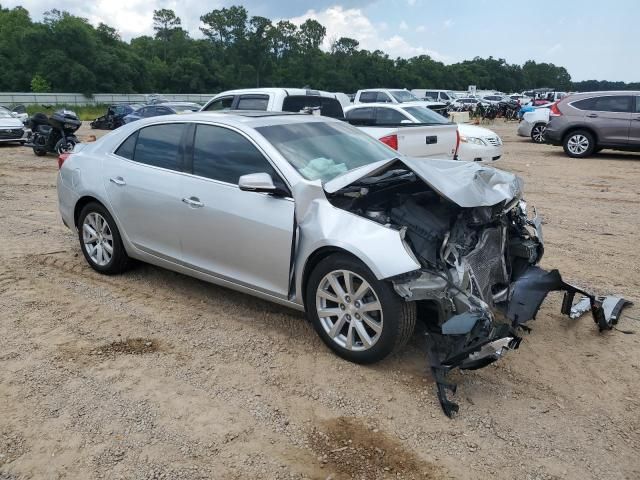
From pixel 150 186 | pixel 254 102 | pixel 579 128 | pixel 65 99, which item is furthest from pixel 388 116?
pixel 65 99

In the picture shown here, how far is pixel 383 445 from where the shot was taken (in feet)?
9.25

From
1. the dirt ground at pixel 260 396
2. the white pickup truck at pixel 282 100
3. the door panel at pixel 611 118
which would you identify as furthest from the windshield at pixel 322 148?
the door panel at pixel 611 118

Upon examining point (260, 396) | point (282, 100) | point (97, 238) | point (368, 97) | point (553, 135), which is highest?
point (368, 97)

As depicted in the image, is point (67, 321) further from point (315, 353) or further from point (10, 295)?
point (315, 353)

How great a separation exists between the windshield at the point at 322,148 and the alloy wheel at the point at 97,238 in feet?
6.43

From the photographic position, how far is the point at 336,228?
3.43m

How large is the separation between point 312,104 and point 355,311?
19.8ft

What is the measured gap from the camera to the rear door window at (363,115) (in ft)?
34.9

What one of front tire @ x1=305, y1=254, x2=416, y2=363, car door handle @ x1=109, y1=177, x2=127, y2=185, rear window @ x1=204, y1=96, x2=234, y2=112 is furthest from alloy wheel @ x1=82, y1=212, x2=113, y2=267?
rear window @ x1=204, y1=96, x2=234, y2=112

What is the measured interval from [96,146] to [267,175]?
2.38 meters

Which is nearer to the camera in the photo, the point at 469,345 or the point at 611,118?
the point at 469,345

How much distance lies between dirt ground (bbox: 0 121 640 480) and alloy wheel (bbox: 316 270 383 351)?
0.20m

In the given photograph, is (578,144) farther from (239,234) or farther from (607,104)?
(239,234)

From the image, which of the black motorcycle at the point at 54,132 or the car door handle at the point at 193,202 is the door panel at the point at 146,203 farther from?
the black motorcycle at the point at 54,132
